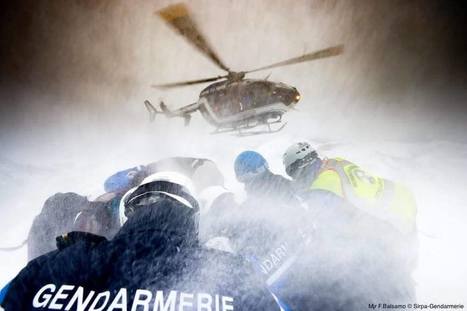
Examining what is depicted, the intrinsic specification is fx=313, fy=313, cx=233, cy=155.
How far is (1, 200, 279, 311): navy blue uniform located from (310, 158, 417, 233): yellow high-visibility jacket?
6.11ft

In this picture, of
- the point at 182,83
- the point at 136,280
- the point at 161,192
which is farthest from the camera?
the point at 182,83

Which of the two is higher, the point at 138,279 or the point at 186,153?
the point at 186,153

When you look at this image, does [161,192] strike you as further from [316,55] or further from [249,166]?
→ [316,55]

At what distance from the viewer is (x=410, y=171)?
281 inches

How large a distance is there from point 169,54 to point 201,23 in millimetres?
990

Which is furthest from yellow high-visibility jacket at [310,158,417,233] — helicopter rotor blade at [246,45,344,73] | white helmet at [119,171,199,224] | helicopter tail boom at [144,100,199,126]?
helicopter tail boom at [144,100,199,126]

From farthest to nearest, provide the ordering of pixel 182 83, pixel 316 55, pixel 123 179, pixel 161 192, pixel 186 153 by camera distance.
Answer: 1. pixel 186 153
2. pixel 182 83
3. pixel 316 55
4. pixel 123 179
5. pixel 161 192

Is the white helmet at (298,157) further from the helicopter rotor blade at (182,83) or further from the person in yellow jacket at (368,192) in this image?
the helicopter rotor blade at (182,83)

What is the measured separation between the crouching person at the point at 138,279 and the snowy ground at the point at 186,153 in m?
5.31

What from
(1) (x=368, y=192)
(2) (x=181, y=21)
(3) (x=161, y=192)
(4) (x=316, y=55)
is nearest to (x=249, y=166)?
(1) (x=368, y=192)

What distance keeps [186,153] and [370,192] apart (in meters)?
5.40

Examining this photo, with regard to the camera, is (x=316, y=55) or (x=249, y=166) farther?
(x=316, y=55)

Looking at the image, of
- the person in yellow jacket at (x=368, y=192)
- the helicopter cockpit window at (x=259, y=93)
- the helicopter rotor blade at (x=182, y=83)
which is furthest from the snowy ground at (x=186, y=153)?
the person in yellow jacket at (x=368, y=192)

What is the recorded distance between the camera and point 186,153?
24.6 feet
